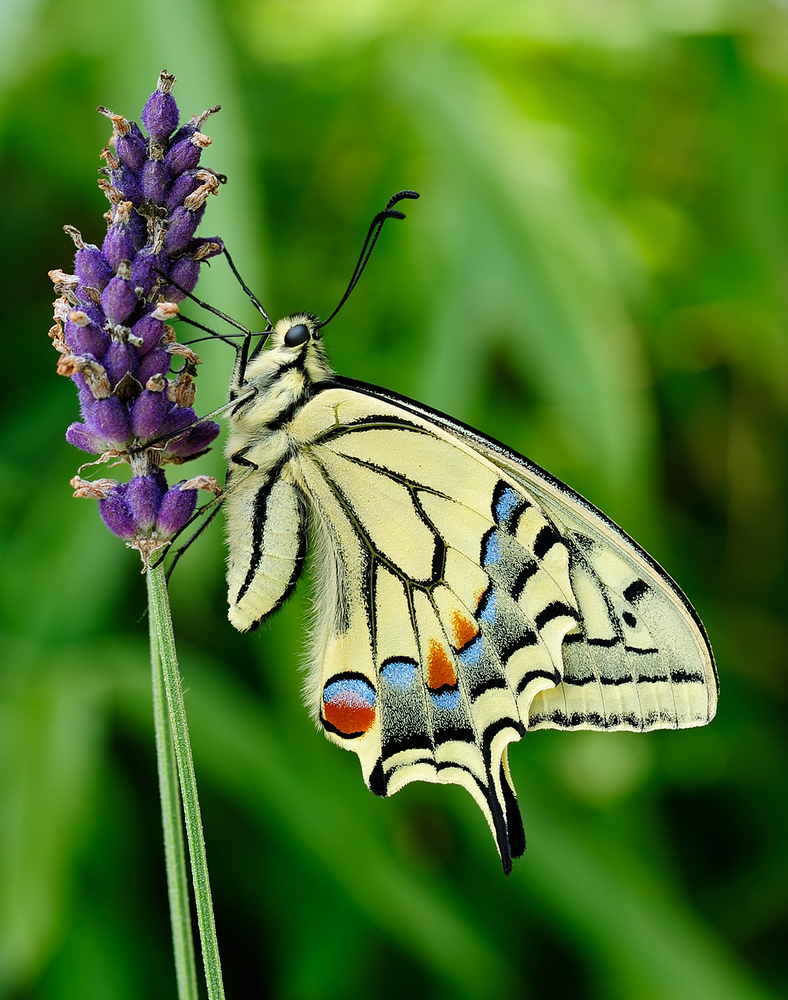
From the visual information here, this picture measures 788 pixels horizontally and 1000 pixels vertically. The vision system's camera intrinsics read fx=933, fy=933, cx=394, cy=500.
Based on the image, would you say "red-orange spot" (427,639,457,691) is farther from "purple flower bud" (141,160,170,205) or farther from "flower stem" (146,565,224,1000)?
"purple flower bud" (141,160,170,205)

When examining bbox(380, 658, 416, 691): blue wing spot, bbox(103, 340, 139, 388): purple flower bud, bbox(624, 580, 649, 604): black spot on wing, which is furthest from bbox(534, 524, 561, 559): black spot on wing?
bbox(103, 340, 139, 388): purple flower bud

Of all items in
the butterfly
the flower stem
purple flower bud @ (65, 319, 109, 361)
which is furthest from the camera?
the butterfly

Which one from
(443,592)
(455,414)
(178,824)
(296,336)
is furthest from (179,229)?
(455,414)

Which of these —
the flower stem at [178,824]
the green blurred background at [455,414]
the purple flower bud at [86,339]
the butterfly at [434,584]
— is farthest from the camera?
the green blurred background at [455,414]

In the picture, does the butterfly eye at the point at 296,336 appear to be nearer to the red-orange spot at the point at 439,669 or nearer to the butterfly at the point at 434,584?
the butterfly at the point at 434,584

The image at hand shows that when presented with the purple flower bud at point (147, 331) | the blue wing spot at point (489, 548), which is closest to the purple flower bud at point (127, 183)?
the purple flower bud at point (147, 331)

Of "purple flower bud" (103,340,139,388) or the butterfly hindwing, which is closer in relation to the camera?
"purple flower bud" (103,340,139,388)

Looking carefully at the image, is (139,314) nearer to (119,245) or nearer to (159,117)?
(119,245)

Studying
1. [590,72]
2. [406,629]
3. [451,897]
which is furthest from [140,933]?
[590,72]
